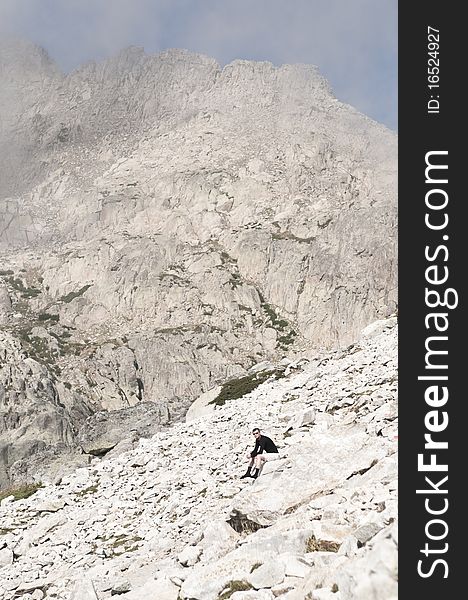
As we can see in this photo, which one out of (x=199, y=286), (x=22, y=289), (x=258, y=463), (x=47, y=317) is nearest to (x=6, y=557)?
(x=258, y=463)

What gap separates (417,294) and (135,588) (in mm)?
8032

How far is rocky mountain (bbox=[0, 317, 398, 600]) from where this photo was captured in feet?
28.3

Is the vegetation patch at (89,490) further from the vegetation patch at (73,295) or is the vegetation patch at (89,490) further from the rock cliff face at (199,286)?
the vegetation patch at (73,295)

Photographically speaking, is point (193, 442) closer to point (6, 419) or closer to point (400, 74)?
point (400, 74)

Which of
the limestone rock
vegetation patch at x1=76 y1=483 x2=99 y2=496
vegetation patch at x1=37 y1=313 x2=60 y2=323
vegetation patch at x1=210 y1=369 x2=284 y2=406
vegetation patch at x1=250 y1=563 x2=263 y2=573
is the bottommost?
vegetation patch at x1=76 y1=483 x2=99 y2=496

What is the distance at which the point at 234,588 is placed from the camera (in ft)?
29.9

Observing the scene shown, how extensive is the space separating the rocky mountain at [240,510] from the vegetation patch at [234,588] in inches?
0.7

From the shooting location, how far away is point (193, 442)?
24.7m

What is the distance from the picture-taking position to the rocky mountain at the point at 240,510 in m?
8.62

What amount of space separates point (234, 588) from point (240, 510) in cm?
381

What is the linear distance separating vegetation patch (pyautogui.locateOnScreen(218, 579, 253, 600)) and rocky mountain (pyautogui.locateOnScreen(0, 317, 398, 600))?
18mm

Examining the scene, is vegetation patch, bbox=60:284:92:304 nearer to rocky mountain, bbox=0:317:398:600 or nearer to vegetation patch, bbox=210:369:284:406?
vegetation patch, bbox=210:369:284:406

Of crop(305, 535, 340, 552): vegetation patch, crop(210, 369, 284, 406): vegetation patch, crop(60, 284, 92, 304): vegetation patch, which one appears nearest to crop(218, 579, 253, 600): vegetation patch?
crop(305, 535, 340, 552): vegetation patch

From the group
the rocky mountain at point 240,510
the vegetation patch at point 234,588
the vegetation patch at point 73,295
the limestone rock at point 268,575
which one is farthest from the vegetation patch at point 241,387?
the vegetation patch at point 73,295
